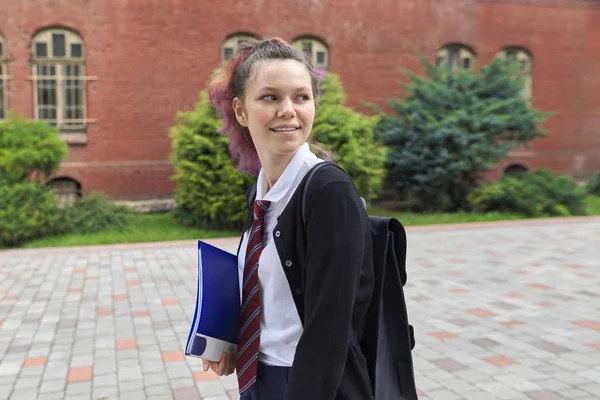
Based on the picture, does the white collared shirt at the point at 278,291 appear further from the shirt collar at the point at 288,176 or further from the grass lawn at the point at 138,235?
the grass lawn at the point at 138,235

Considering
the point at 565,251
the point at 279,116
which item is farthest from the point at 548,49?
the point at 279,116

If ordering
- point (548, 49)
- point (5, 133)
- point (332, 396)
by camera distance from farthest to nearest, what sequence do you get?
1. point (548, 49)
2. point (5, 133)
3. point (332, 396)

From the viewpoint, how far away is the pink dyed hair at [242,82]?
188 cm

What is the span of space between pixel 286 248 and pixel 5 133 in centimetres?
1099

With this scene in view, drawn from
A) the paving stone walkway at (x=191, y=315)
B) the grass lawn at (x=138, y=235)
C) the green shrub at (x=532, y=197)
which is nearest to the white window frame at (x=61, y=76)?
the grass lawn at (x=138, y=235)

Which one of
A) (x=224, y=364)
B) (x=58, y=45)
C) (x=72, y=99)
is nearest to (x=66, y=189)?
(x=72, y=99)

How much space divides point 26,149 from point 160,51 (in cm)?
484

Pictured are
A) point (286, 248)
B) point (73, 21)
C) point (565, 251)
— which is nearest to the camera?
point (286, 248)

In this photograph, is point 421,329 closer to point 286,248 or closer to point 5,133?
point 286,248

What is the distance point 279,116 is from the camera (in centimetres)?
185

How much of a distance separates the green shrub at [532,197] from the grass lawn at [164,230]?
1.21 ft

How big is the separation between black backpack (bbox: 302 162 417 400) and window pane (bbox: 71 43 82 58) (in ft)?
46.1

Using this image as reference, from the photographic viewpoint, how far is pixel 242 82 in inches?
77.0

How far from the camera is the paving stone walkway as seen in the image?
4.35 m
